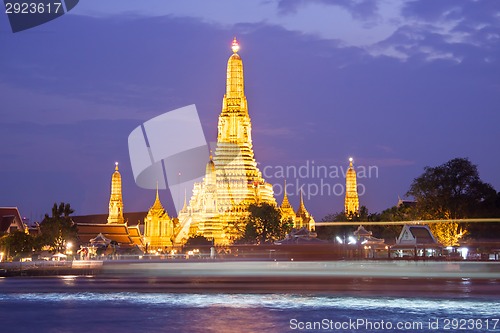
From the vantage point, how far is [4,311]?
82.8 ft

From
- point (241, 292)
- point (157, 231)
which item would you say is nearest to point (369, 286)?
point (241, 292)

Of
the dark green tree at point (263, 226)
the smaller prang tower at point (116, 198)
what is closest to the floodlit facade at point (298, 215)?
the dark green tree at point (263, 226)

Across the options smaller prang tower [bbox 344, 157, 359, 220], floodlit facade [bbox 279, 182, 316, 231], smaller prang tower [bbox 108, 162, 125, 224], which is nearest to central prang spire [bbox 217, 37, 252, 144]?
floodlit facade [bbox 279, 182, 316, 231]

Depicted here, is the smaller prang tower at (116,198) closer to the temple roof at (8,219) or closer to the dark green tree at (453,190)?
the temple roof at (8,219)

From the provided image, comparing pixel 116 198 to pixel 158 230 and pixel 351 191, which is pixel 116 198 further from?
pixel 351 191

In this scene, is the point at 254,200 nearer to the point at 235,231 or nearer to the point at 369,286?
the point at 235,231

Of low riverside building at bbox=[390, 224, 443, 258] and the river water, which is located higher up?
low riverside building at bbox=[390, 224, 443, 258]

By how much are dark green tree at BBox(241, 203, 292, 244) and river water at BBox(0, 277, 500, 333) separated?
49.5 metres

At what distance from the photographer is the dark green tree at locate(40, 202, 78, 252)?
240 feet

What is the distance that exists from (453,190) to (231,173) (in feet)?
112

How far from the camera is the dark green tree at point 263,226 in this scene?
82812 millimetres

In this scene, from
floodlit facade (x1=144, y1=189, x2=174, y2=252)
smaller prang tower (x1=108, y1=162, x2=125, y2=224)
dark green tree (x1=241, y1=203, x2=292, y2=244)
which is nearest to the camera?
dark green tree (x1=241, y1=203, x2=292, y2=244)

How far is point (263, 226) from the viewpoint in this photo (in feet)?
275

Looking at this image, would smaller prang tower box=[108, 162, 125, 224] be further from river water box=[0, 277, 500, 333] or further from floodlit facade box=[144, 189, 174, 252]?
river water box=[0, 277, 500, 333]
